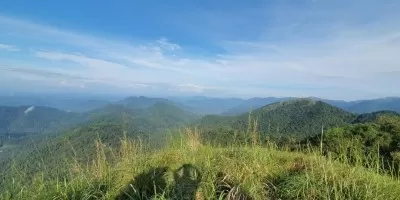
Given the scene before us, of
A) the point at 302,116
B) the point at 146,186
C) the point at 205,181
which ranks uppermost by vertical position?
the point at 205,181

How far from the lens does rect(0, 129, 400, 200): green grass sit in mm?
4395

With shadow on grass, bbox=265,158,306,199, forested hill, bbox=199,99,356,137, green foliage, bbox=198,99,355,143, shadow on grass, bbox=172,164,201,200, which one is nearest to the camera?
shadow on grass, bbox=172,164,201,200

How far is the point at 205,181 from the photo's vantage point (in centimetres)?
478

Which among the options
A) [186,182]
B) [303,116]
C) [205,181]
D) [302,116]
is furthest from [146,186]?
[303,116]

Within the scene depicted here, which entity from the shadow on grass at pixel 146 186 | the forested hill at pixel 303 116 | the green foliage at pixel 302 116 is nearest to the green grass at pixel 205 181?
the shadow on grass at pixel 146 186

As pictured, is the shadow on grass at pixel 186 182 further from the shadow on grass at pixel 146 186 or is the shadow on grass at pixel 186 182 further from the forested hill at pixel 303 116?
the forested hill at pixel 303 116

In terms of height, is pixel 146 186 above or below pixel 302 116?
above

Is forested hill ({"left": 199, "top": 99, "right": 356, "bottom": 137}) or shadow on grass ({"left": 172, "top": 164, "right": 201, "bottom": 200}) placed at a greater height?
shadow on grass ({"left": 172, "top": 164, "right": 201, "bottom": 200})

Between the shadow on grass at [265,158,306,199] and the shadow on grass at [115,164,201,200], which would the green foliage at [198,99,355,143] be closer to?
the shadow on grass at [265,158,306,199]

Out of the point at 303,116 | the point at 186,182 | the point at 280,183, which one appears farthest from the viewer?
the point at 303,116


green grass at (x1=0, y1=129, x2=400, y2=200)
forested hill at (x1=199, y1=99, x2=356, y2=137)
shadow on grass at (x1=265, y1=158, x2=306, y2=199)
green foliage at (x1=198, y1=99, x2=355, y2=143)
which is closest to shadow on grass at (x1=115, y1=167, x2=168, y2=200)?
green grass at (x1=0, y1=129, x2=400, y2=200)

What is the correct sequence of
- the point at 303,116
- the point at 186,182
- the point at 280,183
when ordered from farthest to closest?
the point at 303,116 → the point at 280,183 → the point at 186,182

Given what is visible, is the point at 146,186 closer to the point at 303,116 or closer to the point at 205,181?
the point at 205,181

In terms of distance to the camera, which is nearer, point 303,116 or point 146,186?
point 146,186
